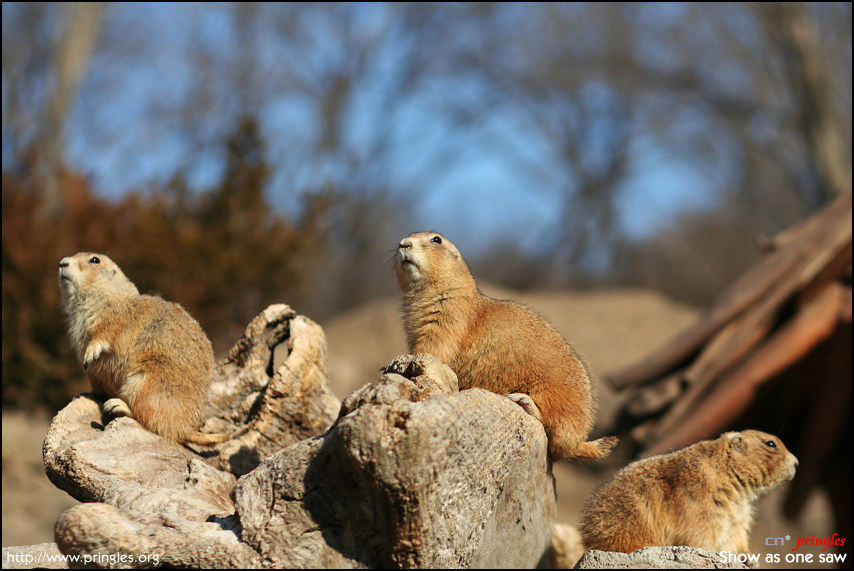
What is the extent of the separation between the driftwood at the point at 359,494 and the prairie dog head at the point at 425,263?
0.91m

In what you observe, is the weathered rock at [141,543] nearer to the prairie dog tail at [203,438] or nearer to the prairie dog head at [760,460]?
the prairie dog tail at [203,438]

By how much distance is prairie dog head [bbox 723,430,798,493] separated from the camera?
468cm

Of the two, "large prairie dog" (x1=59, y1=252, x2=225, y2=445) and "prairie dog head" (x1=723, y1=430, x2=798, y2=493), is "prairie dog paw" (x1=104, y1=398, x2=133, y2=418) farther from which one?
"prairie dog head" (x1=723, y1=430, x2=798, y2=493)

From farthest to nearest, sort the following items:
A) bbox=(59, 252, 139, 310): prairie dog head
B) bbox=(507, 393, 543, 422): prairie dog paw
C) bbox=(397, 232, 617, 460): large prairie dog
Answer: bbox=(59, 252, 139, 310): prairie dog head → bbox=(397, 232, 617, 460): large prairie dog → bbox=(507, 393, 543, 422): prairie dog paw

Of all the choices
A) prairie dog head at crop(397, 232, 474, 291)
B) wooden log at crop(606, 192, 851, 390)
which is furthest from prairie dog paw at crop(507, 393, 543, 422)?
wooden log at crop(606, 192, 851, 390)

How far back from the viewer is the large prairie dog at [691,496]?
4.43 metres

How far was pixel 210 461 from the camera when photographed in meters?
5.25

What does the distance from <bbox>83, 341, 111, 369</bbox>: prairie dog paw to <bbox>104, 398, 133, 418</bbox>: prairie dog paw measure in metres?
0.29

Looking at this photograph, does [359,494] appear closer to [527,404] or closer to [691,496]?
[527,404]

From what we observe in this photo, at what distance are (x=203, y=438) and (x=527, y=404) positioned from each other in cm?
216

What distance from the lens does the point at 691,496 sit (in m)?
4.47

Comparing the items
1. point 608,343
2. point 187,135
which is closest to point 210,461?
point 608,343

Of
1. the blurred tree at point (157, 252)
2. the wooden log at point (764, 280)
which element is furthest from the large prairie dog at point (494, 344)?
the blurred tree at point (157, 252)

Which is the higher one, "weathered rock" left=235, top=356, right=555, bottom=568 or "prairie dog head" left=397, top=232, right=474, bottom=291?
"prairie dog head" left=397, top=232, right=474, bottom=291
